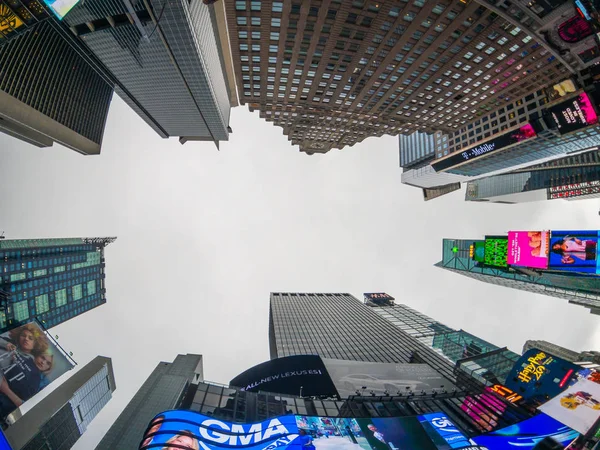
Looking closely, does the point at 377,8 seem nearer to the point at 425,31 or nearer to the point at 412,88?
the point at 425,31

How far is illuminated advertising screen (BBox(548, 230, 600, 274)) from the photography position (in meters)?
26.9

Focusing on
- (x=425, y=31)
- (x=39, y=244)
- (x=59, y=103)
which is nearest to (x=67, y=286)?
(x=39, y=244)

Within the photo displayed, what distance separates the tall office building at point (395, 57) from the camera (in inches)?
1780

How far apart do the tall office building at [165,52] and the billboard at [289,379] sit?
55.6 meters

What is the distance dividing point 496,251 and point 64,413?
129 meters

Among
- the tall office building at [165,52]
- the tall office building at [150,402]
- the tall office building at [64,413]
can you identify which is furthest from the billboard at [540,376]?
the tall office building at [64,413]

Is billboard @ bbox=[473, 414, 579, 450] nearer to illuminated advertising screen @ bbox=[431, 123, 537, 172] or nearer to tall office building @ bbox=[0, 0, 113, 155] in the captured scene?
illuminated advertising screen @ bbox=[431, 123, 537, 172]

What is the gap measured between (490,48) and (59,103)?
12447cm

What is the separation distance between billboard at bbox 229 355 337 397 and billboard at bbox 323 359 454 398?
2851 mm

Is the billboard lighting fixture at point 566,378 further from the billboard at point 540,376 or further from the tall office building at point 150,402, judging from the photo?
the tall office building at point 150,402

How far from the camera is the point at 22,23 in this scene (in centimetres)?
2811

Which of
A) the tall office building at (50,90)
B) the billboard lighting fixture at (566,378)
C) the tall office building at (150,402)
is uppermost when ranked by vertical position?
the tall office building at (50,90)

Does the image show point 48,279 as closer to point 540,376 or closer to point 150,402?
point 150,402

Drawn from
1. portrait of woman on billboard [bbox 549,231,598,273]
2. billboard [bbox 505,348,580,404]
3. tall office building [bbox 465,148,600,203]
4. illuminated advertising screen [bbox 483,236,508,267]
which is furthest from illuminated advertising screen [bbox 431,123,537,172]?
tall office building [bbox 465,148,600,203]
